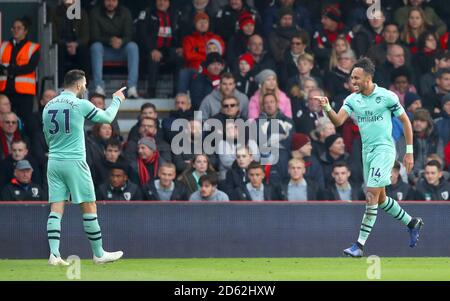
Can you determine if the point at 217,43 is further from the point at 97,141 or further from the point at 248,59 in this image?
the point at 97,141

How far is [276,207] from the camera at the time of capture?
1625cm

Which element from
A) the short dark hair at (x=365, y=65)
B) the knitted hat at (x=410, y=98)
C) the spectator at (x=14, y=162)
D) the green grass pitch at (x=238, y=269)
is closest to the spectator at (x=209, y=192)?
the green grass pitch at (x=238, y=269)

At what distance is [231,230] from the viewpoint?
16.3m

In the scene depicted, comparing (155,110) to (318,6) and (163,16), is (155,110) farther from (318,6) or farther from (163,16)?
(318,6)

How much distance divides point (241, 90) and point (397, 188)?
298cm

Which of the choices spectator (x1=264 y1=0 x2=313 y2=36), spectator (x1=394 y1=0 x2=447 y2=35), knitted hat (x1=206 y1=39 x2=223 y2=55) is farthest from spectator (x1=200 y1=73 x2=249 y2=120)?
spectator (x1=394 y1=0 x2=447 y2=35)

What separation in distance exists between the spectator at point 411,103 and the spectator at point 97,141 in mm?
4134

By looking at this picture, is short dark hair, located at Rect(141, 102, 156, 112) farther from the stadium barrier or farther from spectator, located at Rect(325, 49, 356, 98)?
spectator, located at Rect(325, 49, 356, 98)

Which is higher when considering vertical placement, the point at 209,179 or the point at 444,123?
the point at 444,123

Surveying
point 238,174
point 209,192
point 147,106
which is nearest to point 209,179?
point 209,192

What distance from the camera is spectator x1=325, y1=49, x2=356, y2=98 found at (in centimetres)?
1942

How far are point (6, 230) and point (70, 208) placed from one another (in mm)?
795

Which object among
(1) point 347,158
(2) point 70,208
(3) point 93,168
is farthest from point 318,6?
(2) point 70,208

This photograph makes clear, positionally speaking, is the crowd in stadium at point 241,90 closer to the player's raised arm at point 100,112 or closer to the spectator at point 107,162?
the spectator at point 107,162
